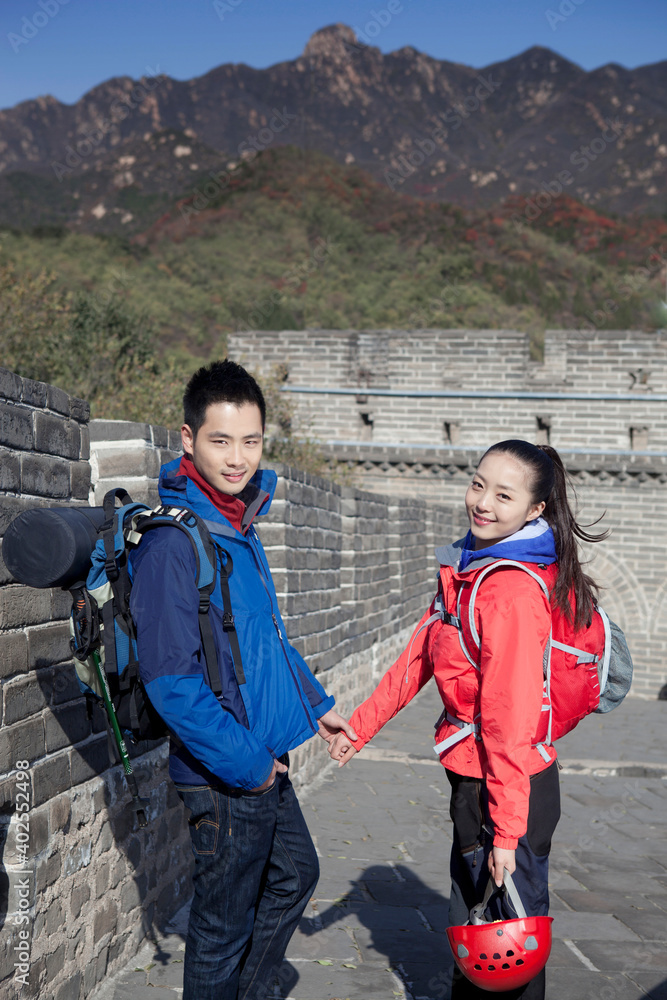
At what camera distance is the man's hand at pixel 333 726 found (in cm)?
288

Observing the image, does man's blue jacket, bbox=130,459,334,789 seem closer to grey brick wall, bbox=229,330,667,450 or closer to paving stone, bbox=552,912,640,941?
paving stone, bbox=552,912,640,941

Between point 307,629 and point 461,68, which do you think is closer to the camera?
point 307,629

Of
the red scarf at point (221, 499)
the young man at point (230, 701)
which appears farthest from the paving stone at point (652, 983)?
the red scarf at point (221, 499)

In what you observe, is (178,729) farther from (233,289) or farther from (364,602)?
(233,289)

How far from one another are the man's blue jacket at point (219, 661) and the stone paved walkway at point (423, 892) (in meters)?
1.37

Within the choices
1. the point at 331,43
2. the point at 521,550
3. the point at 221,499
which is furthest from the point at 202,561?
the point at 331,43

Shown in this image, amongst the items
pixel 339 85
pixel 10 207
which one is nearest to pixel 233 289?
pixel 10 207

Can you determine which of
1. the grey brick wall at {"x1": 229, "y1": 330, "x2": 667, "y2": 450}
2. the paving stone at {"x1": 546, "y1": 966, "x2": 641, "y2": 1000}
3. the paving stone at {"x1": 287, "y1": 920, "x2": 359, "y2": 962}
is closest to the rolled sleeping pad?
the paving stone at {"x1": 287, "y1": 920, "x2": 359, "y2": 962}

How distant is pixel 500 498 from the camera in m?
2.68

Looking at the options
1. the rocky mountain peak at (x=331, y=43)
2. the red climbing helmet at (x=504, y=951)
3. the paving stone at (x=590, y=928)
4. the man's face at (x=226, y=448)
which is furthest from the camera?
the rocky mountain peak at (x=331, y=43)

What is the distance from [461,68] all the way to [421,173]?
41.8m

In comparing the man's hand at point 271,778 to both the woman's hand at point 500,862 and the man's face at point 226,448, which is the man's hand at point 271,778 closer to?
the woman's hand at point 500,862

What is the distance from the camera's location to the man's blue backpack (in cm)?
219

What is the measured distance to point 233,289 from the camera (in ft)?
127
